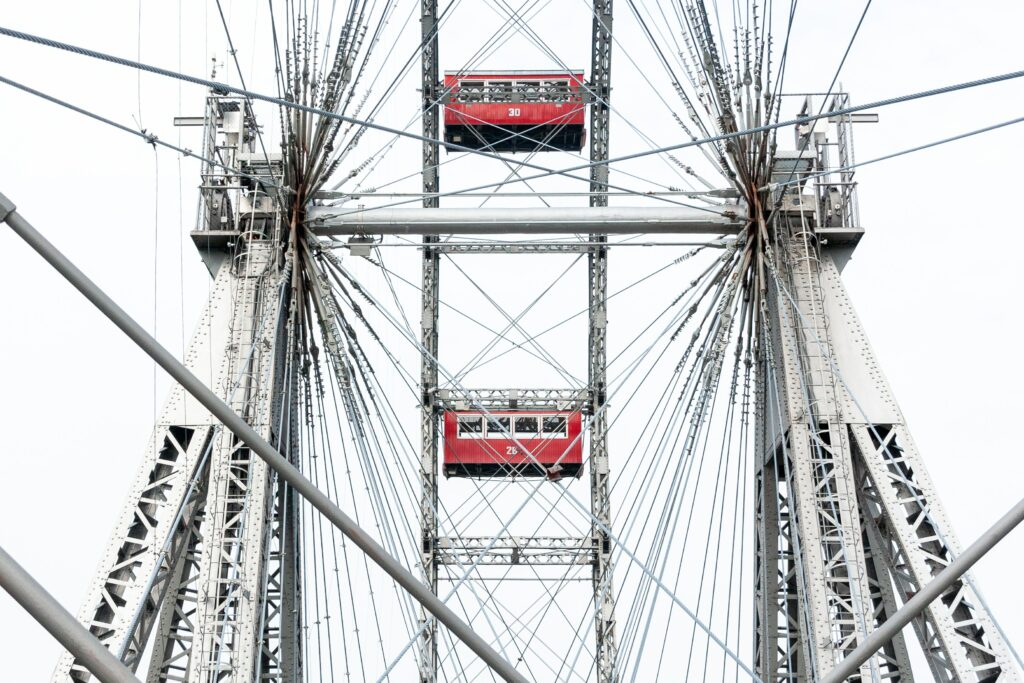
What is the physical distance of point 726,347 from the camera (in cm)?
2038

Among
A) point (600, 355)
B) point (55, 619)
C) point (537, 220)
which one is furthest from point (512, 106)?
point (55, 619)

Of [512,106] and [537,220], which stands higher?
[512,106]

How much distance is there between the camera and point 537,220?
2073cm

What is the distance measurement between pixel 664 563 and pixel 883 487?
2465 millimetres

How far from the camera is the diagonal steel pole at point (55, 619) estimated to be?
6312 mm

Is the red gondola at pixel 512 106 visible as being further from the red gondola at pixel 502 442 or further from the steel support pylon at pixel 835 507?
the steel support pylon at pixel 835 507

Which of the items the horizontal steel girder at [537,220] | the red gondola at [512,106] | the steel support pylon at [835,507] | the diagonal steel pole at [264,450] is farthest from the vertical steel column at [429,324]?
the diagonal steel pole at [264,450]

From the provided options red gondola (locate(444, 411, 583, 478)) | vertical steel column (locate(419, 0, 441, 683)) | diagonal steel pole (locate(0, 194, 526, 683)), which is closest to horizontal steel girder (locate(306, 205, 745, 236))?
vertical steel column (locate(419, 0, 441, 683))

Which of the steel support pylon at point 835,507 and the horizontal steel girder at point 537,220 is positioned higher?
the horizontal steel girder at point 537,220

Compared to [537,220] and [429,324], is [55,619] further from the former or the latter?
[429,324]

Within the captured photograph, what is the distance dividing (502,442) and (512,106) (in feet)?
19.6

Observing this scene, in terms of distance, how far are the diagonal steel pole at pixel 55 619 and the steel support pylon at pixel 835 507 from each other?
11104 mm

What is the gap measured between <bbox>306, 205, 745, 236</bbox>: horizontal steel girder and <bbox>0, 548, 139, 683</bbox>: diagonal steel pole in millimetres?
14398

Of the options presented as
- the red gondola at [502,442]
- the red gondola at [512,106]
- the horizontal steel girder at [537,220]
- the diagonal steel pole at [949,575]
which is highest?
the red gondola at [512,106]
